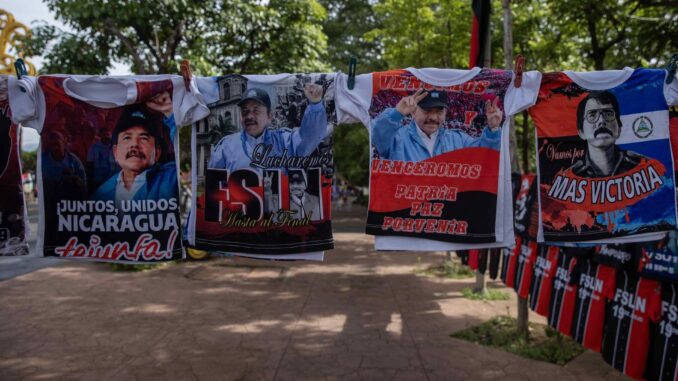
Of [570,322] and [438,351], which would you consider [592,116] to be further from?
[438,351]

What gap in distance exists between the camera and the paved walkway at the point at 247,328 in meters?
5.38

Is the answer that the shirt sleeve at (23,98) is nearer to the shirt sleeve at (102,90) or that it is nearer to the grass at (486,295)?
the shirt sleeve at (102,90)

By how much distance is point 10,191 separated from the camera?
3.43m

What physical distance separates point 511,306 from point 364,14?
52.2 feet

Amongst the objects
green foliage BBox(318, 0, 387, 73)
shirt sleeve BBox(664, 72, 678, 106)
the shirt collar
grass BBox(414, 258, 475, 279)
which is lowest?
grass BBox(414, 258, 475, 279)

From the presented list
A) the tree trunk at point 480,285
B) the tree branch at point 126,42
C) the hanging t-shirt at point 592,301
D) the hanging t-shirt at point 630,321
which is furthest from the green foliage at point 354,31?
the hanging t-shirt at point 630,321

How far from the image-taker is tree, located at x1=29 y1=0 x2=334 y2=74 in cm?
888

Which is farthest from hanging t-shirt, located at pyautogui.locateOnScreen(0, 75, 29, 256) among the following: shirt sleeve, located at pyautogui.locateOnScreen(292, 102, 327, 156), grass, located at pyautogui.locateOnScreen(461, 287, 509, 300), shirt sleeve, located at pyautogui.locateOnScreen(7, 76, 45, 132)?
grass, located at pyautogui.locateOnScreen(461, 287, 509, 300)

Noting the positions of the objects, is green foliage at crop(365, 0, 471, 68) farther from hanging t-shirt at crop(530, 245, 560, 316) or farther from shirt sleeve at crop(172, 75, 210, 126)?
shirt sleeve at crop(172, 75, 210, 126)

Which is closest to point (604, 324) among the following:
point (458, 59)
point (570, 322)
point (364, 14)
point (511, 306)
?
point (570, 322)

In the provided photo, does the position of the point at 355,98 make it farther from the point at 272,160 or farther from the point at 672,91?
the point at 672,91

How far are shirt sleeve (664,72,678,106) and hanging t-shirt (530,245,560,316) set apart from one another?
2.75 meters

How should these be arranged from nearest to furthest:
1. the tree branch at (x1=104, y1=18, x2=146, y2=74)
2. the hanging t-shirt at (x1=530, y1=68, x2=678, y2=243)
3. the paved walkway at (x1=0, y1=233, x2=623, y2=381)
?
the hanging t-shirt at (x1=530, y1=68, x2=678, y2=243) → the paved walkway at (x1=0, y1=233, x2=623, y2=381) → the tree branch at (x1=104, y1=18, x2=146, y2=74)

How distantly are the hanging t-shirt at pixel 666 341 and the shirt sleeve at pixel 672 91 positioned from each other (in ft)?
5.53
